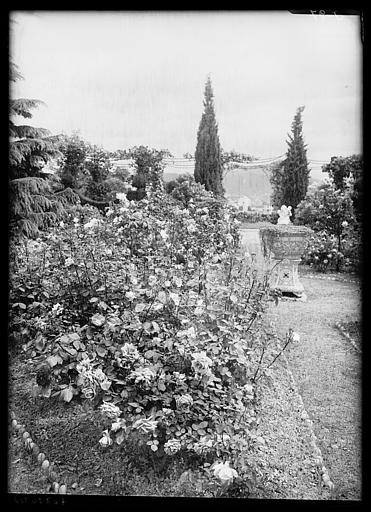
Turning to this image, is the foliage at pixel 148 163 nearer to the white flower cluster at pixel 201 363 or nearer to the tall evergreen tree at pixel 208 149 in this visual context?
the tall evergreen tree at pixel 208 149

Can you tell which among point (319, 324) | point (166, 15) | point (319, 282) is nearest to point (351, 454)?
point (319, 324)

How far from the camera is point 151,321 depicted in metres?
1.60

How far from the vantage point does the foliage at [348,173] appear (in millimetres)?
1540

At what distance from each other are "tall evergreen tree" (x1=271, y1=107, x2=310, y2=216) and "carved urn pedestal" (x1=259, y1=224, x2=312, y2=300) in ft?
0.44

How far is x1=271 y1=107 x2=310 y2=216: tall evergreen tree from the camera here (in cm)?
157

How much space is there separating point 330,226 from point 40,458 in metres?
1.22

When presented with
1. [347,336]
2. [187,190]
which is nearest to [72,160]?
[187,190]

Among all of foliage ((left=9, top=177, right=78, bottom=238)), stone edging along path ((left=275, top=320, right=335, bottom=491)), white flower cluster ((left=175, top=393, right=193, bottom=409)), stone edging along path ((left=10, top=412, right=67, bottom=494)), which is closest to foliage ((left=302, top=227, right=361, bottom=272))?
stone edging along path ((left=275, top=320, right=335, bottom=491))

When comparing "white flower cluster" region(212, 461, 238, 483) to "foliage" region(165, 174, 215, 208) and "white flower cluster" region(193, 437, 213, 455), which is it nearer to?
"white flower cluster" region(193, 437, 213, 455)

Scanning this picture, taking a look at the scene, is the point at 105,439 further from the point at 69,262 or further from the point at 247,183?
the point at 247,183

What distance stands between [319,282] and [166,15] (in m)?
1.03

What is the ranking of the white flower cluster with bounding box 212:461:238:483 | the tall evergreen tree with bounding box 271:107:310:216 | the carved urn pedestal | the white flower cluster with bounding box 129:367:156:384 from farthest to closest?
the carved urn pedestal < the tall evergreen tree with bounding box 271:107:310:216 < the white flower cluster with bounding box 129:367:156:384 < the white flower cluster with bounding box 212:461:238:483

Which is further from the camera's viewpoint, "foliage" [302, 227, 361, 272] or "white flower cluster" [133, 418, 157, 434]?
"foliage" [302, 227, 361, 272]
